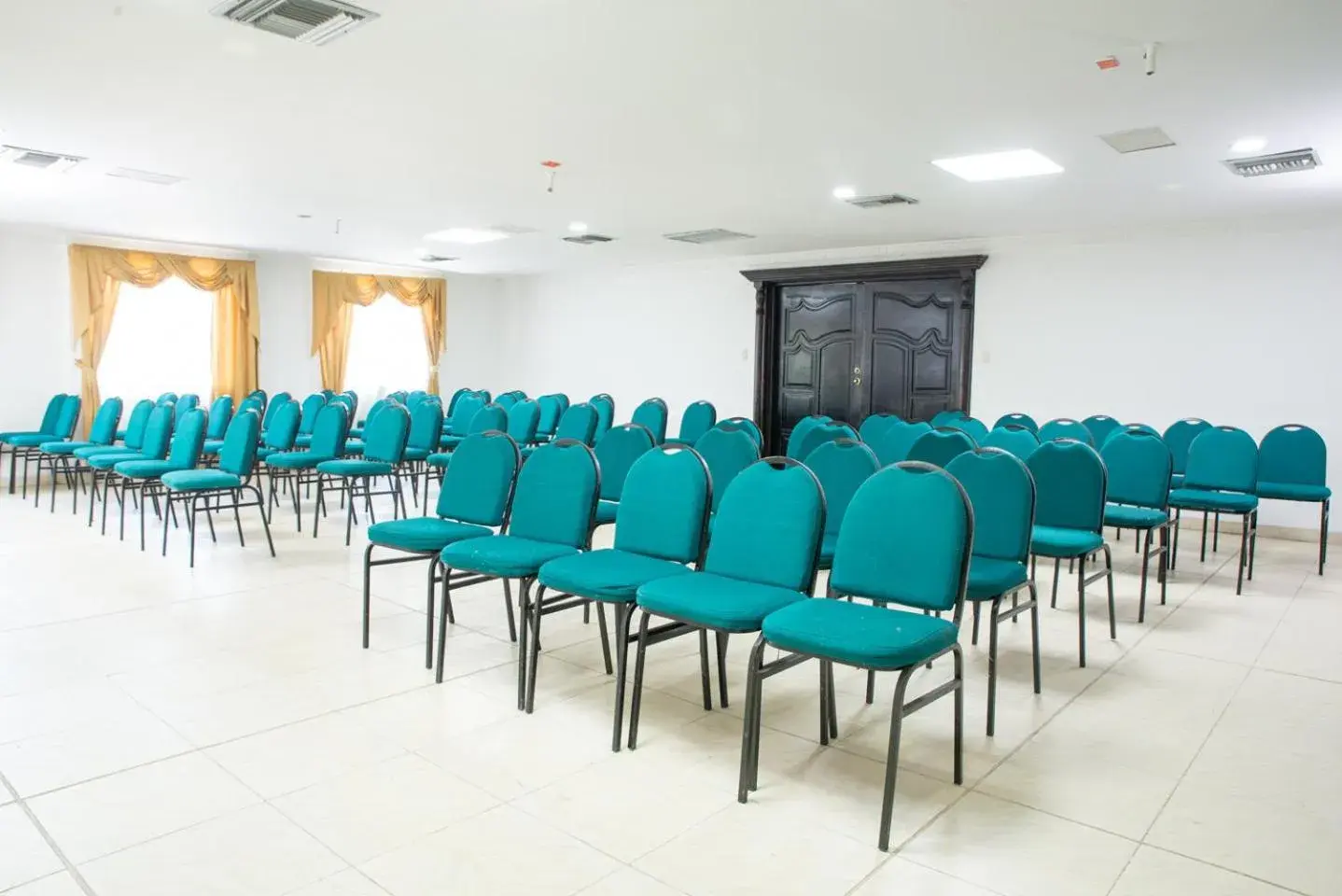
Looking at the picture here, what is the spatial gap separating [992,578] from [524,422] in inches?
205

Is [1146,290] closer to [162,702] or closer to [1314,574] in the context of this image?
[1314,574]

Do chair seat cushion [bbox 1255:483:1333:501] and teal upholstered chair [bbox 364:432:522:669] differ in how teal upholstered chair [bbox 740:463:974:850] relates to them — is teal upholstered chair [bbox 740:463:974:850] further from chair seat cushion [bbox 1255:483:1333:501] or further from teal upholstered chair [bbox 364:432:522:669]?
chair seat cushion [bbox 1255:483:1333:501]

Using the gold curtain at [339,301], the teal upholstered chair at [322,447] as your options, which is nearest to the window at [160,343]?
the gold curtain at [339,301]

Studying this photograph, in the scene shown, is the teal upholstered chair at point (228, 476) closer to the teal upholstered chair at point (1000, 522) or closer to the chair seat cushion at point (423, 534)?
the chair seat cushion at point (423, 534)

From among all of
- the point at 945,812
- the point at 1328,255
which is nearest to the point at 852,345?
the point at 1328,255

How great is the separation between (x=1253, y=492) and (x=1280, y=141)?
219cm

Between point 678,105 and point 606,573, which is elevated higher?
point 678,105

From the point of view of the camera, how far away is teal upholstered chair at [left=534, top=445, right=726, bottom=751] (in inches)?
112

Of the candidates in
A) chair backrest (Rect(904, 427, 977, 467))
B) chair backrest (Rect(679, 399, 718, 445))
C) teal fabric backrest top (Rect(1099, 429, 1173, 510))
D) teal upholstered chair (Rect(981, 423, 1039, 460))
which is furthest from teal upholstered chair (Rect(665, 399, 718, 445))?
teal fabric backrest top (Rect(1099, 429, 1173, 510))

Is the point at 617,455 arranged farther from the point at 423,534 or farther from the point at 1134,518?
the point at 1134,518

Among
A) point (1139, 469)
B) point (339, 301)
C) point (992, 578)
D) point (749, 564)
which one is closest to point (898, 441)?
point (1139, 469)

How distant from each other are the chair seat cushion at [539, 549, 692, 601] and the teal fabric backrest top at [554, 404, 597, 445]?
3.52 meters

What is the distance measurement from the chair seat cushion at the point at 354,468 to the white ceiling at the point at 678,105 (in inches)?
79.3

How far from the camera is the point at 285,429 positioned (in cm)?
707
